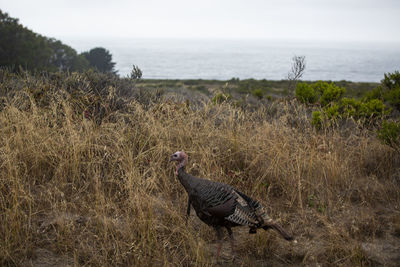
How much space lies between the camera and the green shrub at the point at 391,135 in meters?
5.23

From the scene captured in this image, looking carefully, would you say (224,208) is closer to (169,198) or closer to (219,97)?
(169,198)

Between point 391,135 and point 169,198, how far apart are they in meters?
3.89

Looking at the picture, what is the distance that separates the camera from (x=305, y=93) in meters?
7.46

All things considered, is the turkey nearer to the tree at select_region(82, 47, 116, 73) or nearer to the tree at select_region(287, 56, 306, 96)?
the tree at select_region(287, 56, 306, 96)

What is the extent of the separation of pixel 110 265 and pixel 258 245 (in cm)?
152

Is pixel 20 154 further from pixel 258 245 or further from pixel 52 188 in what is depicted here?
pixel 258 245

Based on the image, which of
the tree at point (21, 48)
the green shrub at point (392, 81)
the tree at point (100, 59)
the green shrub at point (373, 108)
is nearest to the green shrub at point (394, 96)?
the green shrub at point (392, 81)

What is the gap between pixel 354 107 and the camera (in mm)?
7020

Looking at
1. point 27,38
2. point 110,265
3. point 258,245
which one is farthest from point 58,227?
point 27,38

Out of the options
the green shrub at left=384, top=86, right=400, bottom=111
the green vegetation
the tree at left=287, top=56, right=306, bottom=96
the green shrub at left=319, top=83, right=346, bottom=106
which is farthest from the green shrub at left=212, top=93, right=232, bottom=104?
the green vegetation

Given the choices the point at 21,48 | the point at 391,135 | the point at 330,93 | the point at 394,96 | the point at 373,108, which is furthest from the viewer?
the point at 21,48

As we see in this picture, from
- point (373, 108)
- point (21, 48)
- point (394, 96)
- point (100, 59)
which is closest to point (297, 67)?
point (373, 108)

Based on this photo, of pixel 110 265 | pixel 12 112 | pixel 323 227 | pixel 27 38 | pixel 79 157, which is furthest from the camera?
pixel 27 38

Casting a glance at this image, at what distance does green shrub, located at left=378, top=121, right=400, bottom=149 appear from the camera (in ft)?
17.1
